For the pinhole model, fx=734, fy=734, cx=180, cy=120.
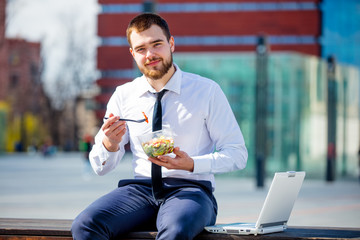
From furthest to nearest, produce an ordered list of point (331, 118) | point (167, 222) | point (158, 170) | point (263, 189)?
point (331, 118) → point (263, 189) → point (158, 170) → point (167, 222)

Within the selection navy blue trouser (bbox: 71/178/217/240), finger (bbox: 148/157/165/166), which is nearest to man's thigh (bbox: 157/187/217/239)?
navy blue trouser (bbox: 71/178/217/240)

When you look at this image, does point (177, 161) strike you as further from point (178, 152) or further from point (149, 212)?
point (149, 212)

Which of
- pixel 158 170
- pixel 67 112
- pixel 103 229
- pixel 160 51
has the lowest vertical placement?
pixel 67 112

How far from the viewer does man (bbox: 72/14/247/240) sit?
14.1ft

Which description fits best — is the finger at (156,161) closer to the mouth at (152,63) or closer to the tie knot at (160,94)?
the tie knot at (160,94)

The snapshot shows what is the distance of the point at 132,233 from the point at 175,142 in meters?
0.65

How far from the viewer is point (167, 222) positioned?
13.6 feet

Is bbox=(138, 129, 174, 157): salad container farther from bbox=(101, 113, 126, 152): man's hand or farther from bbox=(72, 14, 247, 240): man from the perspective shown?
bbox=(101, 113, 126, 152): man's hand

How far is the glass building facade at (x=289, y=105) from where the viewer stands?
2411 centimetres

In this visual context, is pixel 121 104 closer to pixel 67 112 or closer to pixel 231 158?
pixel 231 158

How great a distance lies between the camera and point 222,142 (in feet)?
15.1

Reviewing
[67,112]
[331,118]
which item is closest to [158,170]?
[331,118]

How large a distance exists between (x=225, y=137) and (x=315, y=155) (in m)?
20.0

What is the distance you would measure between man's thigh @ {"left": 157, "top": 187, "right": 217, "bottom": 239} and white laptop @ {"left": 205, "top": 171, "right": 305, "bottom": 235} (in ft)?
0.43
